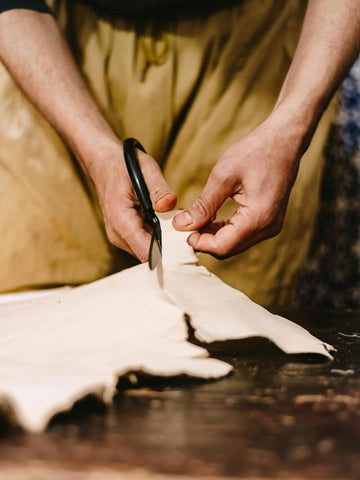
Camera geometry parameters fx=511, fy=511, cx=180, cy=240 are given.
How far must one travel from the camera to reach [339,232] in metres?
1.76

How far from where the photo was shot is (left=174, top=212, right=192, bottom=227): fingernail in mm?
720

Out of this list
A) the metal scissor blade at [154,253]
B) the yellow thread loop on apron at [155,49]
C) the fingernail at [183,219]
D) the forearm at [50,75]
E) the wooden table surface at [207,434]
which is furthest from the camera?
the yellow thread loop on apron at [155,49]

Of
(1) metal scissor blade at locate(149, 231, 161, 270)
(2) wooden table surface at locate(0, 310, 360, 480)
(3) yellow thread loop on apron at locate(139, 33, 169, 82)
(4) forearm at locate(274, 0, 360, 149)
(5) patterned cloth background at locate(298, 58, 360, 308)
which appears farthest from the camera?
(5) patterned cloth background at locate(298, 58, 360, 308)

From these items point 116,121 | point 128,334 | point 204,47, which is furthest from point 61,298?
point 204,47

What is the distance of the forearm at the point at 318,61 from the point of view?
2.73 feet

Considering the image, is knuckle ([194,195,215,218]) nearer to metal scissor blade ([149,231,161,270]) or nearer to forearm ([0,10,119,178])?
metal scissor blade ([149,231,161,270])

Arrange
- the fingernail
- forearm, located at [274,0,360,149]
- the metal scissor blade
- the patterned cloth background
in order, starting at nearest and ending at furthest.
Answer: the metal scissor blade → the fingernail → forearm, located at [274,0,360,149] → the patterned cloth background

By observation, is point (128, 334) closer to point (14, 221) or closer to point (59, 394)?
point (59, 394)

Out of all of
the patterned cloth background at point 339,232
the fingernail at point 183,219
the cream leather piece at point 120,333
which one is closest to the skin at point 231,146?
the fingernail at point 183,219

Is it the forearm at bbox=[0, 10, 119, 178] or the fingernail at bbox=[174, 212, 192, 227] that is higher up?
the forearm at bbox=[0, 10, 119, 178]

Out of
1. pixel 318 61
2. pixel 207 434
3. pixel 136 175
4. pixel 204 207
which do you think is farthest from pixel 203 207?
pixel 207 434

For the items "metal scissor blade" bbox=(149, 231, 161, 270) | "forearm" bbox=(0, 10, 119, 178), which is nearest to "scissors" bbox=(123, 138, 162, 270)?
"metal scissor blade" bbox=(149, 231, 161, 270)

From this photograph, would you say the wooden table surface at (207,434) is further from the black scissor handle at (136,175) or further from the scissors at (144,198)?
the black scissor handle at (136,175)

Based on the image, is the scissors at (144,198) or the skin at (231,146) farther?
the skin at (231,146)
